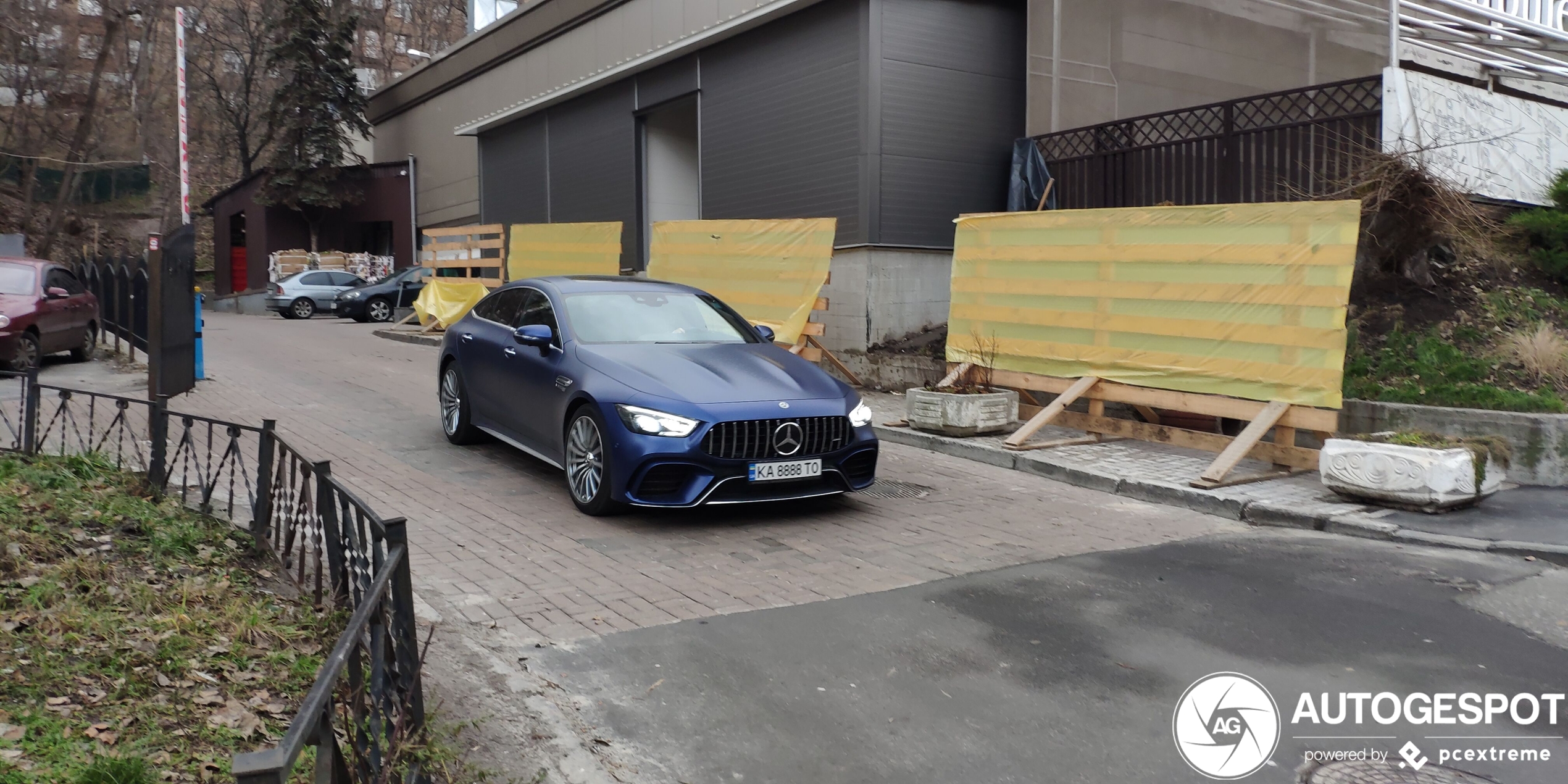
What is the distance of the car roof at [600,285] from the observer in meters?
9.27

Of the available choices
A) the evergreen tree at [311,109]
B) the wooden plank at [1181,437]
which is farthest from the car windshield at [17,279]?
the evergreen tree at [311,109]

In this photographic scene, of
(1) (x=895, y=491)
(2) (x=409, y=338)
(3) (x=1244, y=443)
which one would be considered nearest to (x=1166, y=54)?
(3) (x=1244, y=443)

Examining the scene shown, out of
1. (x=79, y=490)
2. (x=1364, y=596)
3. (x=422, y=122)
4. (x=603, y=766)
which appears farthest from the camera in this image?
(x=422, y=122)

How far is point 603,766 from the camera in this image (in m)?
3.89

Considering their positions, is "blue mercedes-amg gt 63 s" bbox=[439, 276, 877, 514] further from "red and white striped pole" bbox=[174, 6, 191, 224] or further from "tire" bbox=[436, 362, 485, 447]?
"red and white striped pole" bbox=[174, 6, 191, 224]

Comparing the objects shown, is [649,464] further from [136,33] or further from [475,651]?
[136,33]

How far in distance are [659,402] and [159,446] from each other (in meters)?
3.05

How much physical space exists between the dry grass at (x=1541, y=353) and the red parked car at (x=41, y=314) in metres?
16.0

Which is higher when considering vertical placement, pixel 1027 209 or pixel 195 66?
pixel 195 66

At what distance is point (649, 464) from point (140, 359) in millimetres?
12048

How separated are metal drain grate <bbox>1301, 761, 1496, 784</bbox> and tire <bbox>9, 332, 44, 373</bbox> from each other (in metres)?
14.8

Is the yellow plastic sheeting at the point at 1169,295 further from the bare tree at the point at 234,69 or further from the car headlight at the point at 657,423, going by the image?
the bare tree at the point at 234,69

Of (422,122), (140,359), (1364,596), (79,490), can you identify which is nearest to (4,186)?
(422,122)

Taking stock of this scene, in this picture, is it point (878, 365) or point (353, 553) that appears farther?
point (878, 365)
